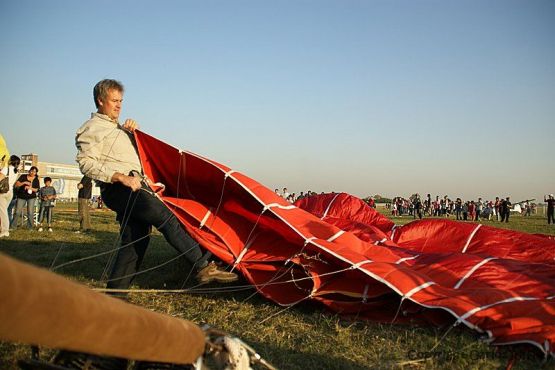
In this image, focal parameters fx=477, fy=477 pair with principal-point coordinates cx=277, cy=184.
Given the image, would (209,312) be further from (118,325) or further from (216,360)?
(118,325)

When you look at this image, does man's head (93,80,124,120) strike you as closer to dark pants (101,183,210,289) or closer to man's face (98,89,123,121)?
man's face (98,89,123,121)

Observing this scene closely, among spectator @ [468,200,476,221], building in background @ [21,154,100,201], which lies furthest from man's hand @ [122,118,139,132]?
building in background @ [21,154,100,201]

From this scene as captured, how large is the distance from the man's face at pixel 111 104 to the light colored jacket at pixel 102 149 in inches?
1.8

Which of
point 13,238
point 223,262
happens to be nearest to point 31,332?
point 223,262

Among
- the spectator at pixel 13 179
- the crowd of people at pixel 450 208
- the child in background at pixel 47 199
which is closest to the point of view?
the spectator at pixel 13 179

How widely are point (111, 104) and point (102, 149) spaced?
36 cm

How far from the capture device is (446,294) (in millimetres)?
3236

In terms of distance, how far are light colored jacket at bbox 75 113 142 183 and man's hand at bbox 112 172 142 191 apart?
0.14ft

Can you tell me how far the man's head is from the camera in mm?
3684

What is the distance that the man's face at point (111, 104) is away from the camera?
3.69m

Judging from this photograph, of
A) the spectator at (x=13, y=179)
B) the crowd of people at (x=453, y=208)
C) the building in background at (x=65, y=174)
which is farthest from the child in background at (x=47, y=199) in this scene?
the building in background at (x=65, y=174)

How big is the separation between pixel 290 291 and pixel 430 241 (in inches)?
82.3

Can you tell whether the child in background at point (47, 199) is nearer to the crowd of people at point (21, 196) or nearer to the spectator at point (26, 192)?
the crowd of people at point (21, 196)

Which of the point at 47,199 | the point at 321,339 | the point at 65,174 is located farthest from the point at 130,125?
the point at 65,174
